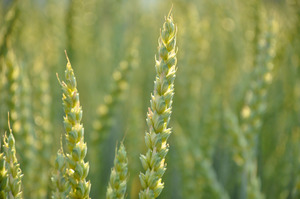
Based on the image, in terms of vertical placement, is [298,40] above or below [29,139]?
above

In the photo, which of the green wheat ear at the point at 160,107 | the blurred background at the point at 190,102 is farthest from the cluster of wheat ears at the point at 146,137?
the blurred background at the point at 190,102

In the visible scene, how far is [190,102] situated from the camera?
38.3 inches

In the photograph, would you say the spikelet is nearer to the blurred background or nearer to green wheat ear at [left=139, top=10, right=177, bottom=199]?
green wheat ear at [left=139, top=10, right=177, bottom=199]

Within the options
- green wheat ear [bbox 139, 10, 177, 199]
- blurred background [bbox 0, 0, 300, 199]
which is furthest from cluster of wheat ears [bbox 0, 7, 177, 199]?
blurred background [bbox 0, 0, 300, 199]

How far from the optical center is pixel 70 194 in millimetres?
421

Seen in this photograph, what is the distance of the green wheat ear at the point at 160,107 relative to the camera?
38 centimetres

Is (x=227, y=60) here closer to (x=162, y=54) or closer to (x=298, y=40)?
(x=298, y=40)

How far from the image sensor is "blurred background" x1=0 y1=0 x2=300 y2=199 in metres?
0.67

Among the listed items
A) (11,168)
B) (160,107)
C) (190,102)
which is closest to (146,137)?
(160,107)

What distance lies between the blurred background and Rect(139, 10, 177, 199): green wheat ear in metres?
0.29

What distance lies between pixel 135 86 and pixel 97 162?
609mm

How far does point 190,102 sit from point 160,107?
1.97ft

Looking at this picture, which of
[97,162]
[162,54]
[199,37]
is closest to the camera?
[162,54]

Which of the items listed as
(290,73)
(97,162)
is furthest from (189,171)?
(290,73)
